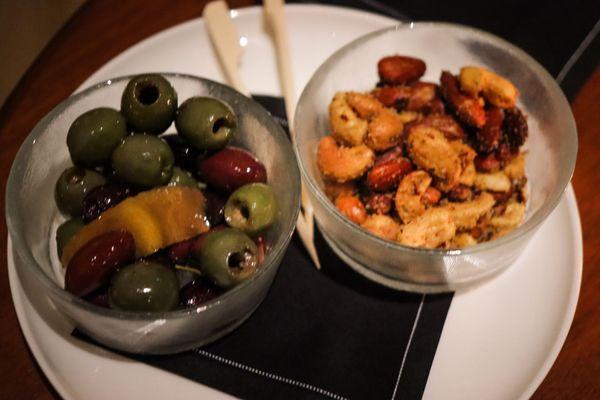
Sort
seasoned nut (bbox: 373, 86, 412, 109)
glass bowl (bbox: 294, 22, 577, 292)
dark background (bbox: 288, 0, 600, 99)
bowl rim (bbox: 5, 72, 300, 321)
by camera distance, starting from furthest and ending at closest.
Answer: dark background (bbox: 288, 0, 600, 99)
seasoned nut (bbox: 373, 86, 412, 109)
glass bowl (bbox: 294, 22, 577, 292)
bowl rim (bbox: 5, 72, 300, 321)

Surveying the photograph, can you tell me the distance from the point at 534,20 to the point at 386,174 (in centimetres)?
45

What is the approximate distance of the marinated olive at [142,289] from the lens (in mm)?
588

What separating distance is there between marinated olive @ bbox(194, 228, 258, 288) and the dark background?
53cm

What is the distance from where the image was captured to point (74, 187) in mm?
677

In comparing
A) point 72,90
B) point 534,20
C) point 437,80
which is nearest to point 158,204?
point 72,90

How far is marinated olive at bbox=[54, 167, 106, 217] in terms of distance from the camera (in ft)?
2.22

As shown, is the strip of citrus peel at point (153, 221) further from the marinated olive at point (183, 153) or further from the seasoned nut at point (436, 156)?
the seasoned nut at point (436, 156)

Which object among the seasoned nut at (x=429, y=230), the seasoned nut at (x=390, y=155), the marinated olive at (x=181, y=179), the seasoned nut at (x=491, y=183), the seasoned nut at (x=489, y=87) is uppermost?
the seasoned nut at (x=489, y=87)

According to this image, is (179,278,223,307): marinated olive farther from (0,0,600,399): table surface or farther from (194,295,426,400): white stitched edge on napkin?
(0,0,600,399): table surface

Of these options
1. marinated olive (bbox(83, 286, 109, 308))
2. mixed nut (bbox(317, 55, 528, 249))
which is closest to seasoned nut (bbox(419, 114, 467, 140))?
mixed nut (bbox(317, 55, 528, 249))

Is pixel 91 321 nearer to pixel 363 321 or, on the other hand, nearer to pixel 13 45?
pixel 363 321

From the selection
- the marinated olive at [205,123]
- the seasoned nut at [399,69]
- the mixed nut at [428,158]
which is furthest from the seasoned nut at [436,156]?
the marinated olive at [205,123]

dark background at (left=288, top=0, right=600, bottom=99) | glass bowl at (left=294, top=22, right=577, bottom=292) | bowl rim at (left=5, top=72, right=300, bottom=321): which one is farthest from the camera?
dark background at (left=288, top=0, right=600, bottom=99)

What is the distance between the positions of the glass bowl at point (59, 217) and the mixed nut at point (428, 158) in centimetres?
7
